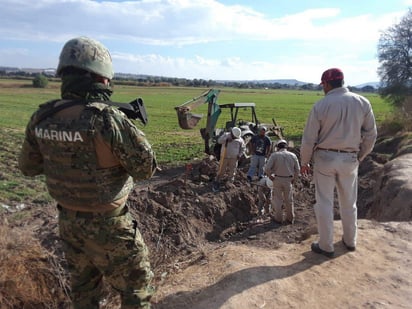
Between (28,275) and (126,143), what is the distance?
2.25 metres

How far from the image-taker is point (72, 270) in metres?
3.19

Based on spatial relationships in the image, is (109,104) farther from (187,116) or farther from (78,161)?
(187,116)

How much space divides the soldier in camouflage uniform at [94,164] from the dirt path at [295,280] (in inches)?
47.1

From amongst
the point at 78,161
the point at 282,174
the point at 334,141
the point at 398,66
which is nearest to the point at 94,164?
the point at 78,161

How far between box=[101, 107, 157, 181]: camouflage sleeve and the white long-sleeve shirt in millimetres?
2402

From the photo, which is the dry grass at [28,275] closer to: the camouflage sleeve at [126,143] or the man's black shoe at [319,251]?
the camouflage sleeve at [126,143]

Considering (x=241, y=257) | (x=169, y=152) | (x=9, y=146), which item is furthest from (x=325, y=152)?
(x=9, y=146)

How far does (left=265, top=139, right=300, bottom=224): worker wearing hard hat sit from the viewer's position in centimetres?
884

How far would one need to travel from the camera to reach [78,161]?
282cm

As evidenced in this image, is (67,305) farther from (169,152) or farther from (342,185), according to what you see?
(169,152)

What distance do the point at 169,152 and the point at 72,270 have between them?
1447 centimetres

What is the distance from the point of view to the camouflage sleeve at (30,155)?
3.08 m

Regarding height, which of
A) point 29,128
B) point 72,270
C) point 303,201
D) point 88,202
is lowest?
point 303,201

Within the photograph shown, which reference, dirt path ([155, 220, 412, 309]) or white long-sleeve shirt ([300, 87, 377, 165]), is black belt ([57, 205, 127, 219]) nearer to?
dirt path ([155, 220, 412, 309])
